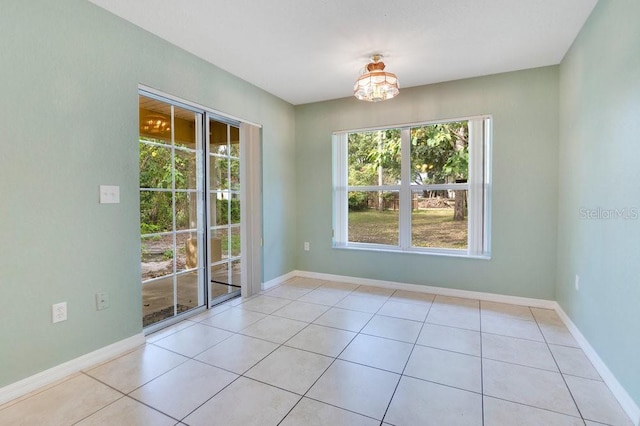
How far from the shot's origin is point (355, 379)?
191 centimetres

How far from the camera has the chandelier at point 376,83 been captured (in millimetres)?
→ 2697

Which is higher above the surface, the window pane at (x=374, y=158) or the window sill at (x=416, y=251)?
the window pane at (x=374, y=158)

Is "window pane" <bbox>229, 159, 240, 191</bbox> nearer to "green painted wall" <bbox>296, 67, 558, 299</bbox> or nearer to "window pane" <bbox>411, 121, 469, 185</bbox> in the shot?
"green painted wall" <bbox>296, 67, 558, 299</bbox>

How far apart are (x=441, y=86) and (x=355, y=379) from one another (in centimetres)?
325

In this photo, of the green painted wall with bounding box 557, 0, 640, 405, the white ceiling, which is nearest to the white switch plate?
the white ceiling

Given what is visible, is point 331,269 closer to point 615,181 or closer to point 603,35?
point 615,181

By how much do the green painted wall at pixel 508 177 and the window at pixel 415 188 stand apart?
14 cm

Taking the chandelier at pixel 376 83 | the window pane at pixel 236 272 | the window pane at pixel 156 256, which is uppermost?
the chandelier at pixel 376 83

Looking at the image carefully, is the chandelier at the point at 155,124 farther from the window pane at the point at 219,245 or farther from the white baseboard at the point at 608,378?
the white baseboard at the point at 608,378

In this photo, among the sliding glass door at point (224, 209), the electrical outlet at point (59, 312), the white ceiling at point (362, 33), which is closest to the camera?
the electrical outlet at point (59, 312)

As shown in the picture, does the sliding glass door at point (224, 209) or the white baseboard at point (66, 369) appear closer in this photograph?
the white baseboard at point (66, 369)

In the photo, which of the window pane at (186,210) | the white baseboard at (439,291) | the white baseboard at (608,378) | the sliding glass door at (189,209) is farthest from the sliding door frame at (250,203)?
the white baseboard at (608,378)

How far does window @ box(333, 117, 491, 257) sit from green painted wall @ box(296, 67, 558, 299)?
0.45 ft

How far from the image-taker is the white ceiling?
2.12m
